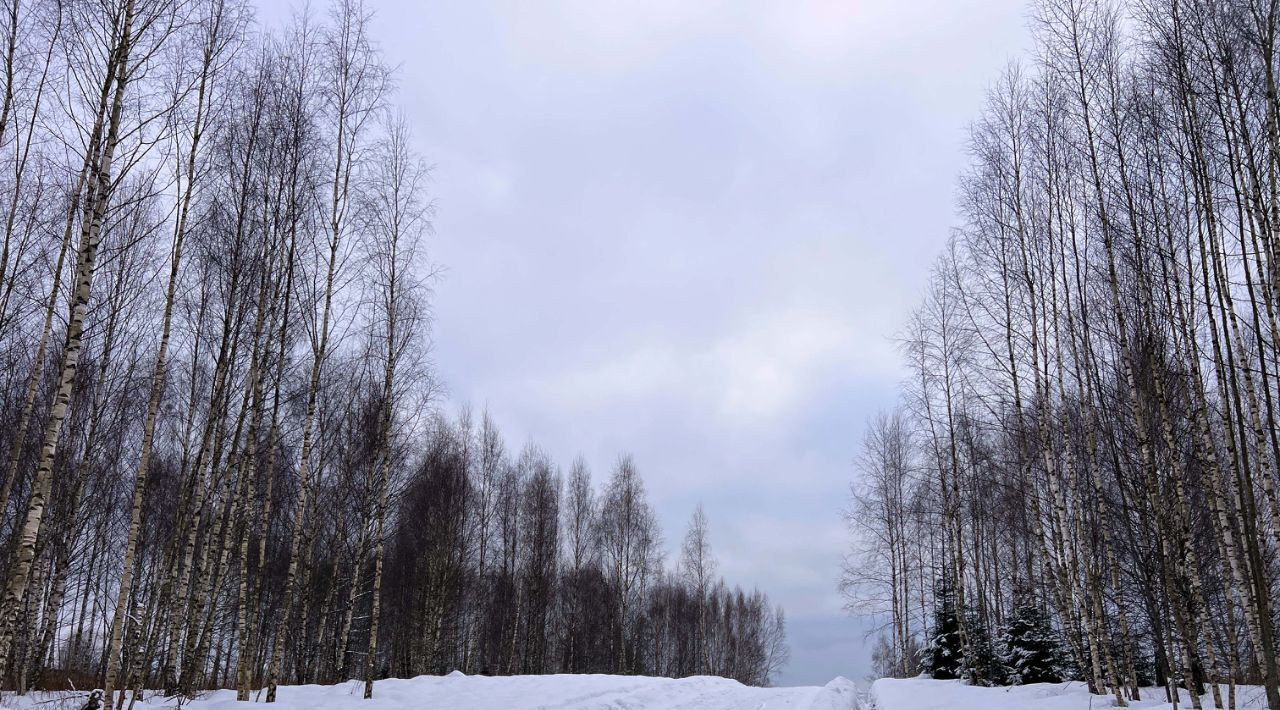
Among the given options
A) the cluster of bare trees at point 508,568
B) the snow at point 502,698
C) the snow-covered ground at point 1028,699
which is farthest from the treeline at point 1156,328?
the cluster of bare trees at point 508,568

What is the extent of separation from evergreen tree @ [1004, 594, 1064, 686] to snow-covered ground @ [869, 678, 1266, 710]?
2.73 meters

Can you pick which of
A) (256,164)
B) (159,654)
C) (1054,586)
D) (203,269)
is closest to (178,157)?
(256,164)

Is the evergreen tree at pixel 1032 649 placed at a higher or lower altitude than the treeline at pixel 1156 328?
lower

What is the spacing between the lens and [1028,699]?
12773 millimetres

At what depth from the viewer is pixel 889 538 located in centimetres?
3033

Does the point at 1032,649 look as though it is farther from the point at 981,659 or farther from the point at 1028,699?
the point at 1028,699

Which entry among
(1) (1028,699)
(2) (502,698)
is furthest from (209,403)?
(1) (1028,699)

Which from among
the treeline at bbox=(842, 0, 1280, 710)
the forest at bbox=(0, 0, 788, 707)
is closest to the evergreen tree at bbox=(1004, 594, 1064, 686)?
the treeline at bbox=(842, 0, 1280, 710)

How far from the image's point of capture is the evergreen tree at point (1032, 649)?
18.6m

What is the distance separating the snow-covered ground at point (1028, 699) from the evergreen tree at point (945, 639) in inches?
278

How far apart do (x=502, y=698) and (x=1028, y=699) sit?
1027cm

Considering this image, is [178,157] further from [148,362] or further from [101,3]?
[148,362]

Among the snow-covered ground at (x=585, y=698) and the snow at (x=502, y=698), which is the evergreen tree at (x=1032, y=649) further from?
the snow at (x=502, y=698)

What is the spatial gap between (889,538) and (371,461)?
76.0ft
